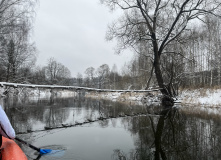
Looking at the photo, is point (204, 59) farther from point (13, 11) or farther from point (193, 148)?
point (193, 148)

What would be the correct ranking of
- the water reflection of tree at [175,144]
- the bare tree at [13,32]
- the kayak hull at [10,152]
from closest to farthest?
the kayak hull at [10,152] < the water reflection of tree at [175,144] < the bare tree at [13,32]

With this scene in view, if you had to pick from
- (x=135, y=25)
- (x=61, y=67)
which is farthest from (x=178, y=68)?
(x=61, y=67)

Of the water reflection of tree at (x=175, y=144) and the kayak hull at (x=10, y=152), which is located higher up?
the kayak hull at (x=10, y=152)

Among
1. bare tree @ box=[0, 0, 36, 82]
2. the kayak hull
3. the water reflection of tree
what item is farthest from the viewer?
bare tree @ box=[0, 0, 36, 82]

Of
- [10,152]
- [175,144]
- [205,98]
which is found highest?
[10,152]

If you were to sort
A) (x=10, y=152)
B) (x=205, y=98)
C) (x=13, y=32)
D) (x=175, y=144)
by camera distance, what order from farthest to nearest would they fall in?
(x=205, y=98)
(x=13, y=32)
(x=175, y=144)
(x=10, y=152)

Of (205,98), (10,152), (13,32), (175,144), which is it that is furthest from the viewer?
(205,98)

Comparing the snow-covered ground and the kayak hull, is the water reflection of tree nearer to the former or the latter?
the kayak hull

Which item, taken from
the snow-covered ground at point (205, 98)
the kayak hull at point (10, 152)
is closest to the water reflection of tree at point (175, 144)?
the kayak hull at point (10, 152)

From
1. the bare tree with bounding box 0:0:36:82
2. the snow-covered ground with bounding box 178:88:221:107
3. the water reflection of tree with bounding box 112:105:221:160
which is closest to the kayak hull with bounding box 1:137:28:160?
the water reflection of tree with bounding box 112:105:221:160

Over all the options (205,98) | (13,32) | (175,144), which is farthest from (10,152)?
(205,98)

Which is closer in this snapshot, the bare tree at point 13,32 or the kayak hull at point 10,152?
the kayak hull at point 10,152

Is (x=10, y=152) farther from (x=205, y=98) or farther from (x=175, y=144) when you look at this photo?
(x=205, y=98)

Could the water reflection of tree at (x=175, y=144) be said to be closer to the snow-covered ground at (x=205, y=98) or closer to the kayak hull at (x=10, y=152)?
the kayak hull at (x=10, y=152)
